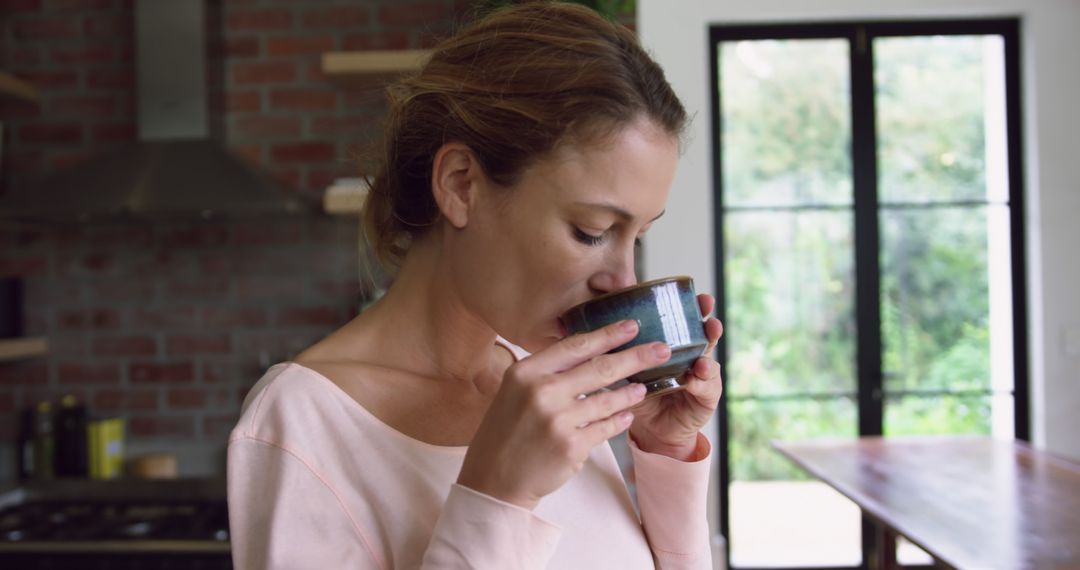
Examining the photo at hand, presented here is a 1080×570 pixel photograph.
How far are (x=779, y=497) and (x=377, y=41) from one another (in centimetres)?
223

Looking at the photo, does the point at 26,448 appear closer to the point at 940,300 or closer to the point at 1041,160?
the point at 940,300

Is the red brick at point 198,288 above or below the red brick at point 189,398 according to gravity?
above

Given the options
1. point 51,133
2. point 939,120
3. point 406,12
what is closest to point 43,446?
point 51,133

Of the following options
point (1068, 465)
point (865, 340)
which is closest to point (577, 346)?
point (1068, 465)

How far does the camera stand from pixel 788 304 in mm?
3574

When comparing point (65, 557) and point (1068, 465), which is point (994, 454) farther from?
point (65, 557)

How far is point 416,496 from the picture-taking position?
0.82 m

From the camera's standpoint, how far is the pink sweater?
0.71m

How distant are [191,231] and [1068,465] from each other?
2662mm

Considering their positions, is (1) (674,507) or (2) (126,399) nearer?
(1) (674,507)

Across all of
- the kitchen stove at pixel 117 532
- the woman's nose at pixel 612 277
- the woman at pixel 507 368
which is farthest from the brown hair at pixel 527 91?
the kitchen stove at pixel 117 532

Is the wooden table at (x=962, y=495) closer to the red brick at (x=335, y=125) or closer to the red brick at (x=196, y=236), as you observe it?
the red brick at (x=335, y=125)

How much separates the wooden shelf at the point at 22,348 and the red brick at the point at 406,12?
5.03 feet

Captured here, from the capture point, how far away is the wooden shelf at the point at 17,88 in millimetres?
2867
